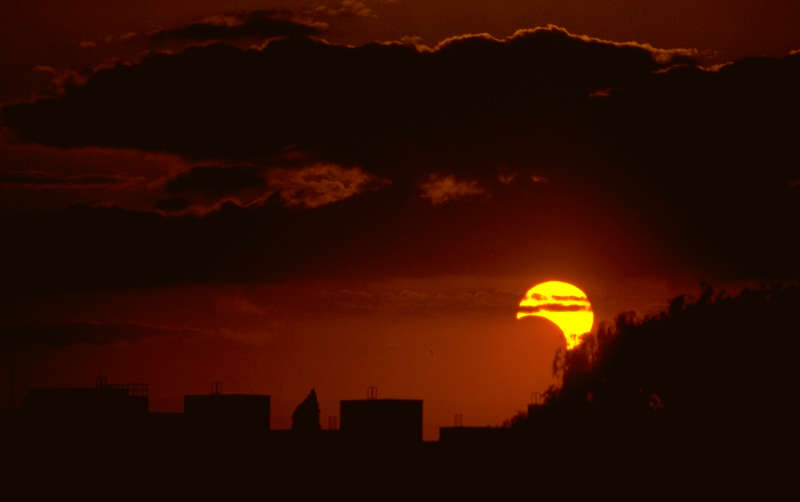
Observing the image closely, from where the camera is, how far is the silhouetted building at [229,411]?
79125mm

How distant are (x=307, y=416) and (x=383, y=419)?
14.2ft

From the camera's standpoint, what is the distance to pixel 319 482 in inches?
2808

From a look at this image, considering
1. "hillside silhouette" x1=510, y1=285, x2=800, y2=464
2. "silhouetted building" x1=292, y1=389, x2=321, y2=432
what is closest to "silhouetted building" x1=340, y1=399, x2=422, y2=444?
"silhouetted building" x1=292, y1=389, x2=321, y2=432

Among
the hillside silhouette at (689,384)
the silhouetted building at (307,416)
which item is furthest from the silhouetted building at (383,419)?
the hillside silhouette at (689,384)

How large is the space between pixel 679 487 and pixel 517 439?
39.0 feet

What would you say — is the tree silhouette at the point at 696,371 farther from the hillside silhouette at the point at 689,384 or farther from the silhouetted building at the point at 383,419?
the silhouetted building at the point at 383,419

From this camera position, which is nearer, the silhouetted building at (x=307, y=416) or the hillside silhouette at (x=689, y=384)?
the hillside silhouette at (x=689, y=384)

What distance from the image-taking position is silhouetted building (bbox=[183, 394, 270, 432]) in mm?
79125

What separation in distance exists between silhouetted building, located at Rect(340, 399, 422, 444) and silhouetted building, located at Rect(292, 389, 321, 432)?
5.06 feet

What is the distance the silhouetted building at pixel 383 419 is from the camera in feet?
265

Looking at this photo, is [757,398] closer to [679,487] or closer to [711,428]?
[711,428]

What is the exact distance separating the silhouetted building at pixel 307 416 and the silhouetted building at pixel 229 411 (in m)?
1.87

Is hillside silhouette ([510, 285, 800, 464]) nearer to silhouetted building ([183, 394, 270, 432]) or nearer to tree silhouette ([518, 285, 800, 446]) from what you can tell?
tree silhouette ([518, 285, 800, 446])

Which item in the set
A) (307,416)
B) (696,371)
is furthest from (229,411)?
(696,371)
